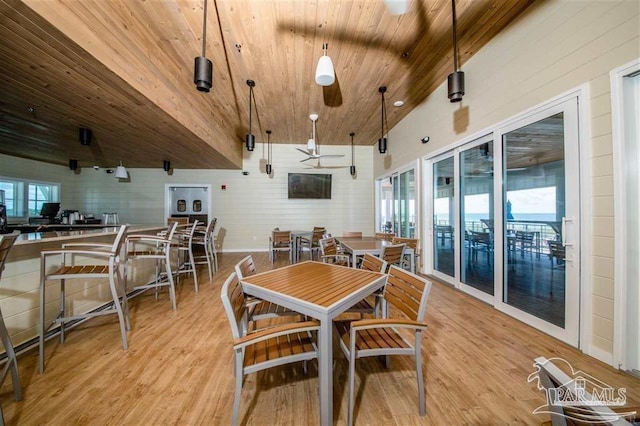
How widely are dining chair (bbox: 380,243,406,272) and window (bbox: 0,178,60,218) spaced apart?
9.17m

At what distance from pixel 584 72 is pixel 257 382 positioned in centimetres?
366

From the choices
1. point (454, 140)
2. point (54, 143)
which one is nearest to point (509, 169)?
point (454, 140)

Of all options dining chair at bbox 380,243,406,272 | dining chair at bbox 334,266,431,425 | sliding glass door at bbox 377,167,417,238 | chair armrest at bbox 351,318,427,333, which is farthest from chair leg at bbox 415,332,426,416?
sliding glass door at bbox 377,167,417,238

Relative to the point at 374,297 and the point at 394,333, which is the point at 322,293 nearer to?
the point at 394,333

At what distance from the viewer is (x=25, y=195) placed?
240 inches

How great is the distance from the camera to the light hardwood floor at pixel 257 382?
4.59 feet

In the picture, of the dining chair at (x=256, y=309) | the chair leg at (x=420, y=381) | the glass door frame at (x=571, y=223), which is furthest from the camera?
the glass door frame at (x=571, y=223)

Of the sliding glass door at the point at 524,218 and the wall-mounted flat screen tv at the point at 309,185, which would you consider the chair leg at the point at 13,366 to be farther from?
the wall-mounted flat screen tv at the point at 309,185

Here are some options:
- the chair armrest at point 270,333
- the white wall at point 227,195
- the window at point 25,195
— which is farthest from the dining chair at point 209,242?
the window at point 25,195

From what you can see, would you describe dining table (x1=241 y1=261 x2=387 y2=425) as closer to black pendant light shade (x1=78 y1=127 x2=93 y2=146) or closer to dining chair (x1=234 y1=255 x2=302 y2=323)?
dining chair (x1=234 y1=255 x2=302 y2=323)

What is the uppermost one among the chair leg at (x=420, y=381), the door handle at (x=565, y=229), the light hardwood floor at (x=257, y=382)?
the door handle at (x=565, y=229)

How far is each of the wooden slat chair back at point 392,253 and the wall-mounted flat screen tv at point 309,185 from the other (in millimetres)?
4456

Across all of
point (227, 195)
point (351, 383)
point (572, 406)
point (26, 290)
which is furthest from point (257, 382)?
point (227, 195)

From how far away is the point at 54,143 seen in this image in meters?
4.79
